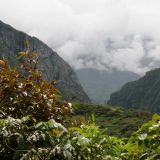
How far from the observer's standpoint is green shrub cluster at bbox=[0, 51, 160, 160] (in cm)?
439

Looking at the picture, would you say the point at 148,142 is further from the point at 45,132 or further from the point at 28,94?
the point at 28,94

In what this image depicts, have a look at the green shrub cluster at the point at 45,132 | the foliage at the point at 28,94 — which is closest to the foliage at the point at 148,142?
the green shrub cluster at the point at 45,132

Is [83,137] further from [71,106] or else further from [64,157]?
[71,106]

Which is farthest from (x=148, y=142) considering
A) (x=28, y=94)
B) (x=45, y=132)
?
(x=28, y=94)

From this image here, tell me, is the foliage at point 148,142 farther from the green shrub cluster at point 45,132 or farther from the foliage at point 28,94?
the foliage at point 28,94

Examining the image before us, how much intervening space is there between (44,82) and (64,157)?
1.57 meters

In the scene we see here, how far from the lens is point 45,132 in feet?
16.3

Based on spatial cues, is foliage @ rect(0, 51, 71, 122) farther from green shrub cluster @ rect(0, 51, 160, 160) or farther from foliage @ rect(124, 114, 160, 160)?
foliage @ rect(124, 114, 160, 160)

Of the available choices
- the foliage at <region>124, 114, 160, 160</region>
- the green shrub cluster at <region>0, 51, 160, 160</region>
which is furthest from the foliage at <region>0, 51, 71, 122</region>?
the foliage at <region>124, 114, 160, 160</region>

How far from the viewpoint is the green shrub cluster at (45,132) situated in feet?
14.4

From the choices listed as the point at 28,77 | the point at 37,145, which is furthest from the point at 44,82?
the point at 37,145

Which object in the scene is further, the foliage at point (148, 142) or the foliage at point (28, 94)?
the foliage at point (28, 94)

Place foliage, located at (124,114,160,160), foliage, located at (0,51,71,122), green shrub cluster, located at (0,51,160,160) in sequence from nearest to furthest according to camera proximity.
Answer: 1. foliage, located at (124,114,160,160)
2. green shrub cluster, located at (0,51,160,160)
3. foliage, located at (0,51,71,122)

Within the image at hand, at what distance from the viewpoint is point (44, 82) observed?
599 centimetres
